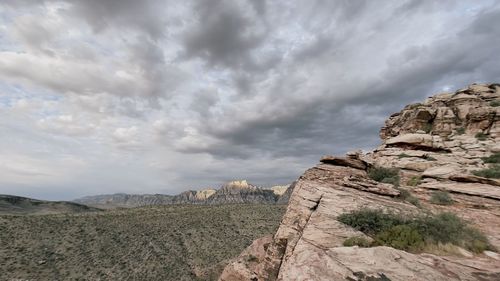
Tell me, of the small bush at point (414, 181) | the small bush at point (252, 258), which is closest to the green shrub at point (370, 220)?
the small bush at point (414, 181)

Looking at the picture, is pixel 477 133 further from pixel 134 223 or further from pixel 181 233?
pixel 134 223

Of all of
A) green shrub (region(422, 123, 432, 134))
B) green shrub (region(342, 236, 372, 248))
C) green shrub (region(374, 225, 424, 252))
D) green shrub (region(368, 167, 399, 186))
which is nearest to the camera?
green shrub (region(342, 236, 372, 248))

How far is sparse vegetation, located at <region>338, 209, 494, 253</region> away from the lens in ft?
41.8

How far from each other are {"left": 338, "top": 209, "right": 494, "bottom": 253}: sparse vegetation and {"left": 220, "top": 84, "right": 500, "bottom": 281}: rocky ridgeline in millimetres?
607

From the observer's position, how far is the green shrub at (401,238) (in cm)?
1255

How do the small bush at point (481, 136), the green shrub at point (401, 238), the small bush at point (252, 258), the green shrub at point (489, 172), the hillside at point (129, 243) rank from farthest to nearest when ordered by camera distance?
1. the hillside at point (129, 243)
2. the small bush at point (481, 136)
3. the small bush at point (252, 258)
4. the green shrub at point (489, 172)
5. the green shrub at point (401, 238)

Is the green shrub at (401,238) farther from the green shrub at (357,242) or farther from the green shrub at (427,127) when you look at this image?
the green shrub at (427,127)

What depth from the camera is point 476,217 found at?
1645 centimetres

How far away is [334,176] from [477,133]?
17.0m

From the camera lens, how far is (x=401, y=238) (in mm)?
12906

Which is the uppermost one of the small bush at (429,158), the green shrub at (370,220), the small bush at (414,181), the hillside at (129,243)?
the small bush at (429,158)

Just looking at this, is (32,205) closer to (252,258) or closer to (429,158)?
(252,258)

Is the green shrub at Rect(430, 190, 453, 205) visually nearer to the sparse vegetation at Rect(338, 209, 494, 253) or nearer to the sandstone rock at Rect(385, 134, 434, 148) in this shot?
the sparse vegetation at Rect(338, 209, 494, 253)

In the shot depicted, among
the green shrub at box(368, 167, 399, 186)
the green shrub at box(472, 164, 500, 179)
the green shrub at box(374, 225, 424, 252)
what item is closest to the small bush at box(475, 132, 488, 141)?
the green shrub at box(472, 164, 500, 179)
